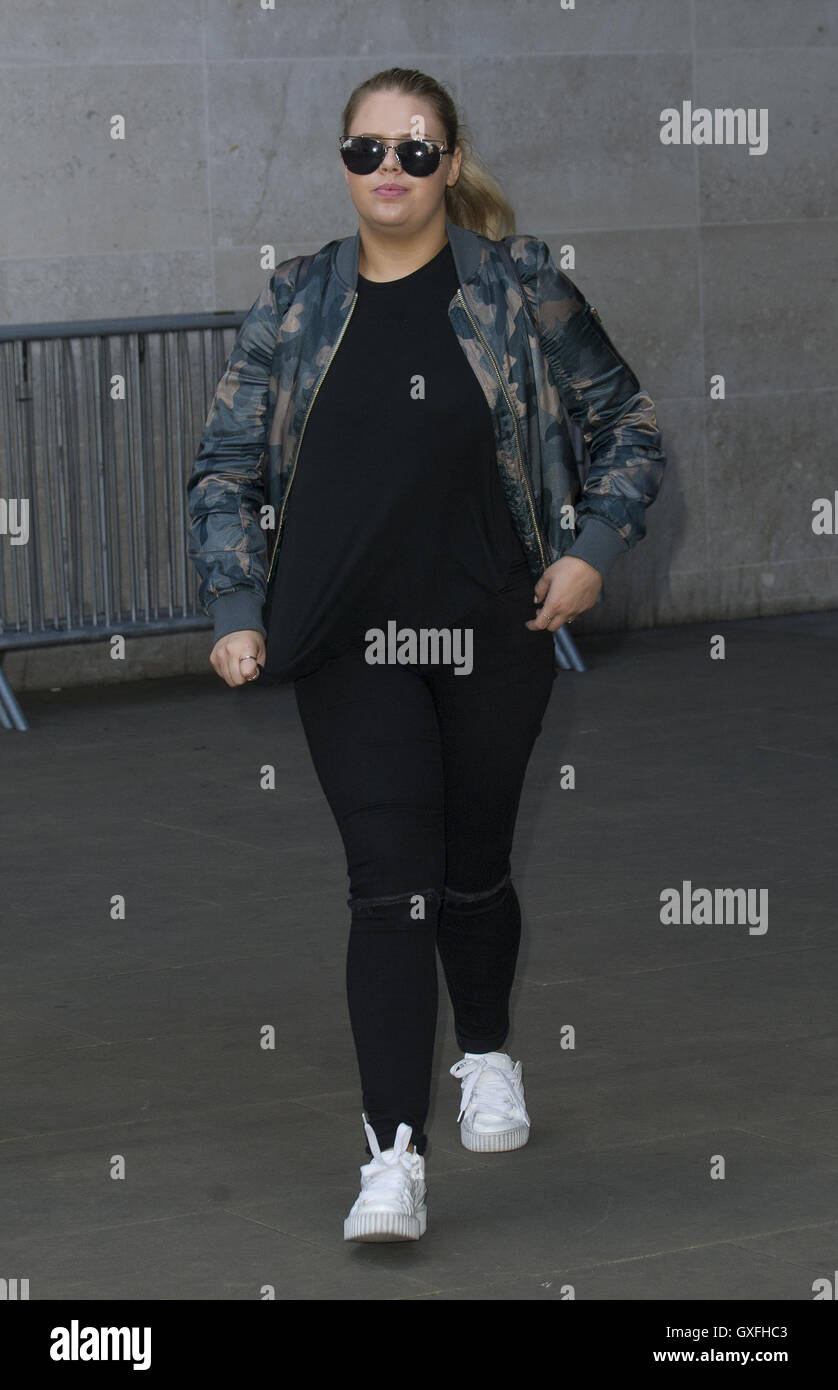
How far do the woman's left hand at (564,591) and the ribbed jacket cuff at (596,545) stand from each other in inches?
0.8

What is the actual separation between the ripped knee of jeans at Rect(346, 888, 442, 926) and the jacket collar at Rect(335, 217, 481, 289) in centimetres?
106

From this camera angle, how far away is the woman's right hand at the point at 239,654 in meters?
4.35

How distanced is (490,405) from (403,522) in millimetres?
262

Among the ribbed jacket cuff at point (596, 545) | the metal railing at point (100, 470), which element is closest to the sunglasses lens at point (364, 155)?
the ribbed jacket cuff at point (596, 545)

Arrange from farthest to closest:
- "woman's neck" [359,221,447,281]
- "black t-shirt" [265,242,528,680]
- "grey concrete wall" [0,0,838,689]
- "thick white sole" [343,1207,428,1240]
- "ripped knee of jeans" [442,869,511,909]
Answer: "grey concrete wall" [0,0,838,689]
"ripped knee of jeans" [442,869,511,909]
"woman's neck" [359,221,447,281]
"black t-shirt" [265,242,528,680]
"thick white sole" [343,1207,428,1240]

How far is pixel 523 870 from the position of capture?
23.9 feet

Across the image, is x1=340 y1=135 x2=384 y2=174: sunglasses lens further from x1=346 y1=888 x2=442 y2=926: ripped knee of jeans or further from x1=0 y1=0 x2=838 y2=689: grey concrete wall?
x1=0 y1=0 x2=838 y2=689: grey concrete wall

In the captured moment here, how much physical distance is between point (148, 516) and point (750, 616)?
3315 millimetres

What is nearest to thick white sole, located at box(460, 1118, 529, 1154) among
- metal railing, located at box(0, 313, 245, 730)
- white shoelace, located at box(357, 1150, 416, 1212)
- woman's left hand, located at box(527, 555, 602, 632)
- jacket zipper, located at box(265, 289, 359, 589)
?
white shoelace, located at box(357, 1150, 416, 1212)

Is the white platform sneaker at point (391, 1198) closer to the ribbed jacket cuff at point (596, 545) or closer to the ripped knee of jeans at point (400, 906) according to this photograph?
the ripped knee of jeans at point (400, 906)

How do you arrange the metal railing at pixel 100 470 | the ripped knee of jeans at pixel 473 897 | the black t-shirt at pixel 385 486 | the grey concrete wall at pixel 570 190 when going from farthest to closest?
the grey concrete wall at pixel 570 190 < the metal railing at pixel 100 470 < the ripped knee of jeans at pixel 473 897 < the black t-shirt at pixel 385 486

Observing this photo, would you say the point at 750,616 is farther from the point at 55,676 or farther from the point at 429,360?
the point at 429,360

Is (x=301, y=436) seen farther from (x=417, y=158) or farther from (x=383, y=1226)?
(x=383, y=1226)

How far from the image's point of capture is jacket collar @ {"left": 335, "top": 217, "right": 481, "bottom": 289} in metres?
4.43
